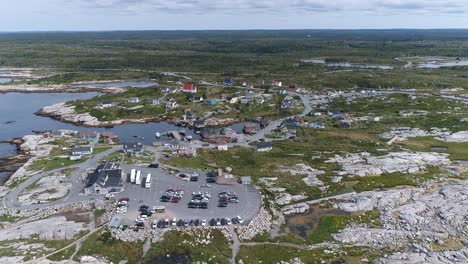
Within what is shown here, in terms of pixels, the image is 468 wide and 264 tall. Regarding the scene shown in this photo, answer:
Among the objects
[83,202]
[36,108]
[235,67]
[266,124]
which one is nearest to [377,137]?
[266,124]

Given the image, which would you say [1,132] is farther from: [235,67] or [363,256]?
[235,67]

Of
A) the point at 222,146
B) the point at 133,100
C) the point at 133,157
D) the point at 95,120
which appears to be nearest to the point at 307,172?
the point at 222,146

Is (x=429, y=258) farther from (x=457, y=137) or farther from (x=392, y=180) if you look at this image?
(x=457, y=137)

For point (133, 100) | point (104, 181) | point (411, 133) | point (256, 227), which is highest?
point (133, 100)

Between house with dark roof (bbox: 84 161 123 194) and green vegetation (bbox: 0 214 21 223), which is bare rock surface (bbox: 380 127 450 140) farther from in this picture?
green vegetation (bbox: 0 214 21 223)

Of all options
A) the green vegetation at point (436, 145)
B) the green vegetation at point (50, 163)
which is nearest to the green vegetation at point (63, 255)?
the green vegetation at point (50, 163)

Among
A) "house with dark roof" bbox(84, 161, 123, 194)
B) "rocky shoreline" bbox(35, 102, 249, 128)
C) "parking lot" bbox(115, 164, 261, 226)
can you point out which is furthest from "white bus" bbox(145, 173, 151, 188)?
"rocky shoreline" bbox(35, 102, 249, 128)
